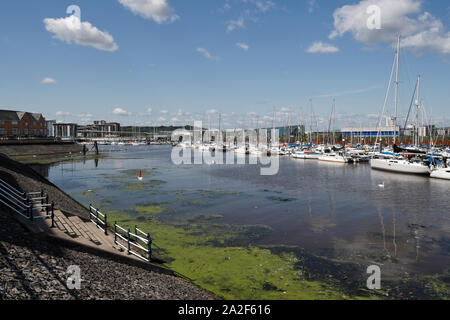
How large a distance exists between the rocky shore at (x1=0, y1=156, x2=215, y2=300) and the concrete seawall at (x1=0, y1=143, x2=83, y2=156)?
96871 mm

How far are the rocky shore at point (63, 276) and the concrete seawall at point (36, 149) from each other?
3814 inches

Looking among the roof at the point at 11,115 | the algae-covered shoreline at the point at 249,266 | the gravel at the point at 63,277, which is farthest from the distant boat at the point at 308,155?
the roof at the point at 11,115

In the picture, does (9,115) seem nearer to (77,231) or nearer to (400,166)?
(77,231)

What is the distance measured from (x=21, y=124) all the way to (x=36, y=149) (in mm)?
32461

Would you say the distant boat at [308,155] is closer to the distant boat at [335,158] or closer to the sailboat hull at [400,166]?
the distant boat at [335,158]

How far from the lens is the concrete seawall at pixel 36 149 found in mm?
96713

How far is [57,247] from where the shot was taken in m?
14.4

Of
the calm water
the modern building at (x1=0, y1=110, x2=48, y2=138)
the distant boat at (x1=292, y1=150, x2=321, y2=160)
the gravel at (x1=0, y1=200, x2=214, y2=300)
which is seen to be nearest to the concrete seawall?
the modern building at (x1=0, y1=110, x2=48, y2=138)

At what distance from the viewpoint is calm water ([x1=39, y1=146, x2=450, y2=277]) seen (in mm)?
20688

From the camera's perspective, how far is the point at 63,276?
12.0 meters
